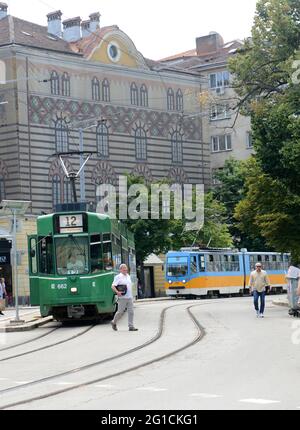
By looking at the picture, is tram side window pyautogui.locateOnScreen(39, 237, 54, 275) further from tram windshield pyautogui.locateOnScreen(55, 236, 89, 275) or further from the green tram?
tram windshield pyautogui.locateOnScreen(55, 236, 89, 275)

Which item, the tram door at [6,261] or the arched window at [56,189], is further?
the arched window at [56,189]

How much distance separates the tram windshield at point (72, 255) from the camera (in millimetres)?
27109

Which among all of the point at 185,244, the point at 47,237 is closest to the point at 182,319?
the point at 47,237

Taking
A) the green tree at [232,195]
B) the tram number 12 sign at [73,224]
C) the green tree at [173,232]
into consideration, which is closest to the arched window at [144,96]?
the green tree at [173,232]

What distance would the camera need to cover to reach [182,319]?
1137 inches

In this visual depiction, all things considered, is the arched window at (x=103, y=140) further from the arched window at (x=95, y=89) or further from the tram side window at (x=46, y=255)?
the tram side window at (x=46, y=255)

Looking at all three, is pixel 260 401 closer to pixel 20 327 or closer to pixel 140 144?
pixel 20 327

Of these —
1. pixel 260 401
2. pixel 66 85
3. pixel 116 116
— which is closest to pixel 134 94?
pixel 116 116

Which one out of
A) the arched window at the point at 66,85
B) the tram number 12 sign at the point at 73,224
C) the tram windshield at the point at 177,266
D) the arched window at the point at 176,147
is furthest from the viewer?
the arched window at the point at 176,147

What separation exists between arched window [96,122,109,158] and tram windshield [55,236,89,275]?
3568cm

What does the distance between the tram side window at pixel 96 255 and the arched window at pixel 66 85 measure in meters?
33.2

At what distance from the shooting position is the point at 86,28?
6519cm

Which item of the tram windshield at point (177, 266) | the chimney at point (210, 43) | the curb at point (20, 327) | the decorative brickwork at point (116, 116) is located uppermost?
the chimney at point (210, 43)

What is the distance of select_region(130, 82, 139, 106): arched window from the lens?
63.9 meters
